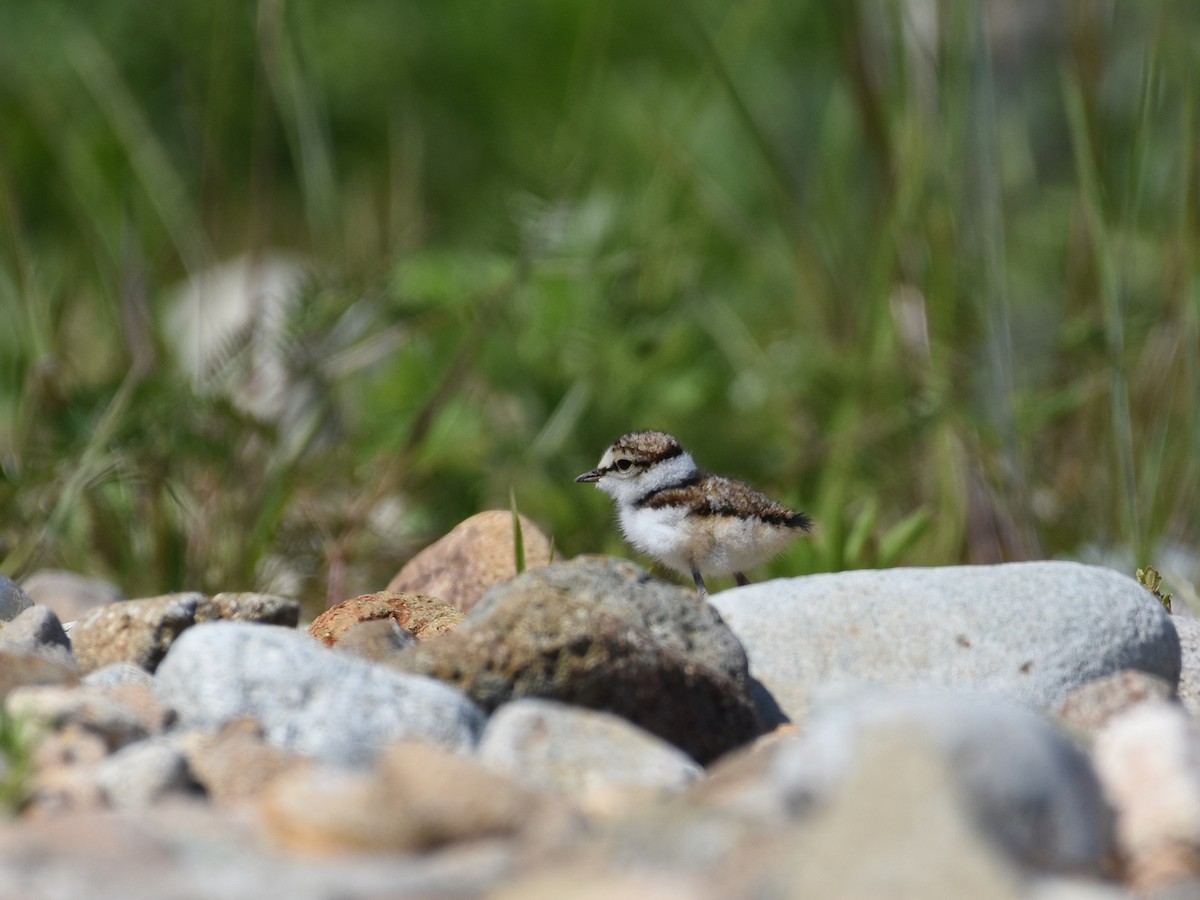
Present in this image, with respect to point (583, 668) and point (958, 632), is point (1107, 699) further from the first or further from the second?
point (583, 668)

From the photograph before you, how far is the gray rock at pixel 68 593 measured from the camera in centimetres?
377

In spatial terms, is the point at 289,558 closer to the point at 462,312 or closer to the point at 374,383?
the point at 462,312

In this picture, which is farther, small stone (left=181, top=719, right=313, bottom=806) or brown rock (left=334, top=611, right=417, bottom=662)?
brown rock (left=334, top=611, right=417, bottom=662)

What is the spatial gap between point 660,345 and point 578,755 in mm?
2978

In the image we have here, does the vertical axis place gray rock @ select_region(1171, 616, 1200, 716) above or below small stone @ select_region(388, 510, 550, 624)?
below

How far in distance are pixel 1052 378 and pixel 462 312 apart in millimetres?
2096

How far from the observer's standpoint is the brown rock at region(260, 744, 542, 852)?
1955 millimetres

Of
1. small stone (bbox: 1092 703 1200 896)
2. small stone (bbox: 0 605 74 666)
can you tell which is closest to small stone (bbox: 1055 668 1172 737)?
small stone (bbox: 1092 703 1200 896)

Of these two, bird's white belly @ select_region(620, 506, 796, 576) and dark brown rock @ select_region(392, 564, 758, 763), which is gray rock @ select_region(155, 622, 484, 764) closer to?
dark brown rock @ select_region(392, 564, 758, 763)

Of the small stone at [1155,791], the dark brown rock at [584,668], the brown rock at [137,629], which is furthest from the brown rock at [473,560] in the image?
the small stone at [1155,791]

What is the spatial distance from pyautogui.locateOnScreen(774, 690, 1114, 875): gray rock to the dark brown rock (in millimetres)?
630

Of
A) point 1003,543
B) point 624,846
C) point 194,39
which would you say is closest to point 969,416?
point 1003,543

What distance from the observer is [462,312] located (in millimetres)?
4625

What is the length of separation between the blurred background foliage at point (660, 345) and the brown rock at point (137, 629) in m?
0.98
